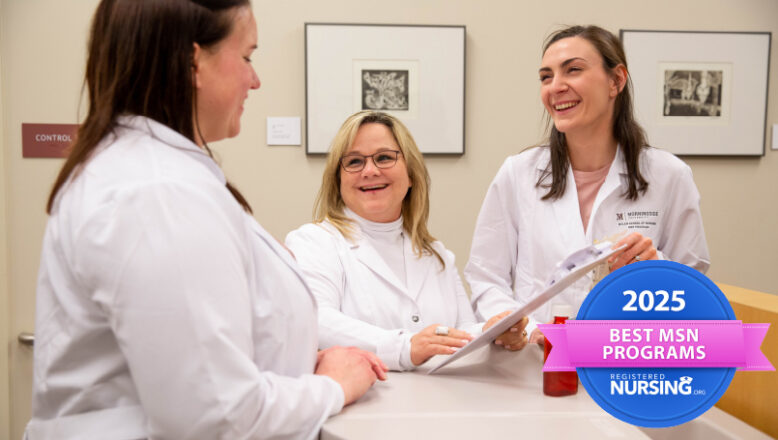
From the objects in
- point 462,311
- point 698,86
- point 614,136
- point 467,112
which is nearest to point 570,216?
point 614,136

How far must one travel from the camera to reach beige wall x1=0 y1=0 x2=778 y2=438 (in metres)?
2.75

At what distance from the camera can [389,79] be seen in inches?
112

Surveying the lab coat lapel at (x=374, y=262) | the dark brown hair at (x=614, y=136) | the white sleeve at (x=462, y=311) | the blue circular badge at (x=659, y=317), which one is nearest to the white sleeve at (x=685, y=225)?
the dark brown hair at (x=614, y=136)

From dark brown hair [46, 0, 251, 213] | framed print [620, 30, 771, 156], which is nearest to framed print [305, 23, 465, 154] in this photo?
framed print [620, 30, 771, 156]

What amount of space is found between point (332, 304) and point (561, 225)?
776mm

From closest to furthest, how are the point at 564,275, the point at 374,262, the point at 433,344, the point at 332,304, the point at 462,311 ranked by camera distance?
1. the point at 564,275
2. the point at 433,344
3. the point at 332,304
4. the point at 374,262
5. the point at 462,311

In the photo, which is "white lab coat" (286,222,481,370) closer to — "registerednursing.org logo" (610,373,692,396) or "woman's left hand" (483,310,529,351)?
"woman's left hand" (483,310,529,351)

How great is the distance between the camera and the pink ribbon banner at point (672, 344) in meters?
0.83

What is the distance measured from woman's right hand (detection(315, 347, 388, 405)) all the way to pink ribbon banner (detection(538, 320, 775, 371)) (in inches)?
16.1

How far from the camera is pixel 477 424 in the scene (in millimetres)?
992

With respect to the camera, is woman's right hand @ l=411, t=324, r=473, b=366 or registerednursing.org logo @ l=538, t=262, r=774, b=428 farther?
woman's right hand @ l=411, t=324, r=473, b=366

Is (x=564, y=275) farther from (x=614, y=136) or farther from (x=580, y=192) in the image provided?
(x=614, y=136)

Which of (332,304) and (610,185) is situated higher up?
(610,185)

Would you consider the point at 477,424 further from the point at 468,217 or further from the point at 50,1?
the point at 50,1
